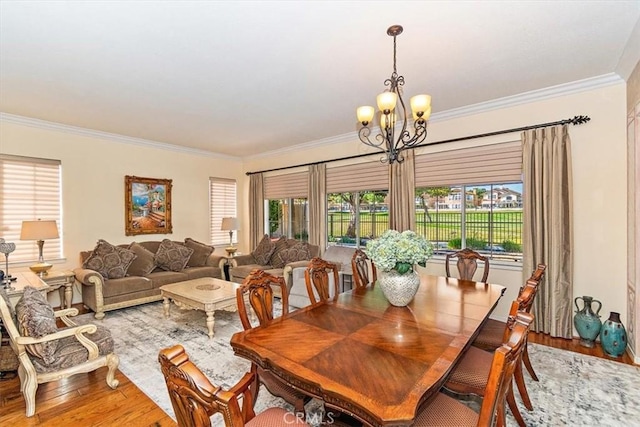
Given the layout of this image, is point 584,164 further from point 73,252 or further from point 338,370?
point 73,252

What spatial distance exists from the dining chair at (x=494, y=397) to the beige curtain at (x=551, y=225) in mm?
2753

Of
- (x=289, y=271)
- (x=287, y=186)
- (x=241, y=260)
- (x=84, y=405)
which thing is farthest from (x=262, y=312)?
(x=287, y=186)

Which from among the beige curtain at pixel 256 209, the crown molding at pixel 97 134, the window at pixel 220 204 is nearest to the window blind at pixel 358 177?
the beige curtain at pixel 256 209

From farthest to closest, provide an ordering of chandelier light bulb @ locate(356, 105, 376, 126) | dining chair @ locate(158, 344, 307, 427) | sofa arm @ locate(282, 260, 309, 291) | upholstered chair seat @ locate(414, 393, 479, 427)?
sofa arm @ locate(282, 260, 309, 291) < chandelier light bulb @ locate(356, 105, 376, 126) < upholstered chair seat @ locate(414, 393, 479, 427) < dining chair @ locate(158, 344, 307, 427)

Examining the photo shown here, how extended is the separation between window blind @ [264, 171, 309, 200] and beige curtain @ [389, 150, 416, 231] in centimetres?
193

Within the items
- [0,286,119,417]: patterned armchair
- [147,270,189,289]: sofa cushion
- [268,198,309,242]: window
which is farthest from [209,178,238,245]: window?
[0,286,119,417]: patterned armchair

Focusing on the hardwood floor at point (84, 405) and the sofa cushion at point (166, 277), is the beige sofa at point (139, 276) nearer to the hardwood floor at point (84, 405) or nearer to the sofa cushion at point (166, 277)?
the sofa cushion at point (166, 277)

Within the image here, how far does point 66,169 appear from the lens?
486 cm

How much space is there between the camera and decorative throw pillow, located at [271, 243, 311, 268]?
5.43 meters

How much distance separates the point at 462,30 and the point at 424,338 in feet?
7.49

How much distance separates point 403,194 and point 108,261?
4568mm

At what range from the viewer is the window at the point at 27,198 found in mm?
4379

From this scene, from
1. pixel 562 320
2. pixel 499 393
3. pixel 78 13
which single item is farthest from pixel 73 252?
pixel 562 320

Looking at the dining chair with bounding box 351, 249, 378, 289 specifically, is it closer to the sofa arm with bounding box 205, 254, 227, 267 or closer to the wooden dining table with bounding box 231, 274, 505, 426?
the wooden dining table with bounding box 231, 274, 505, 426
